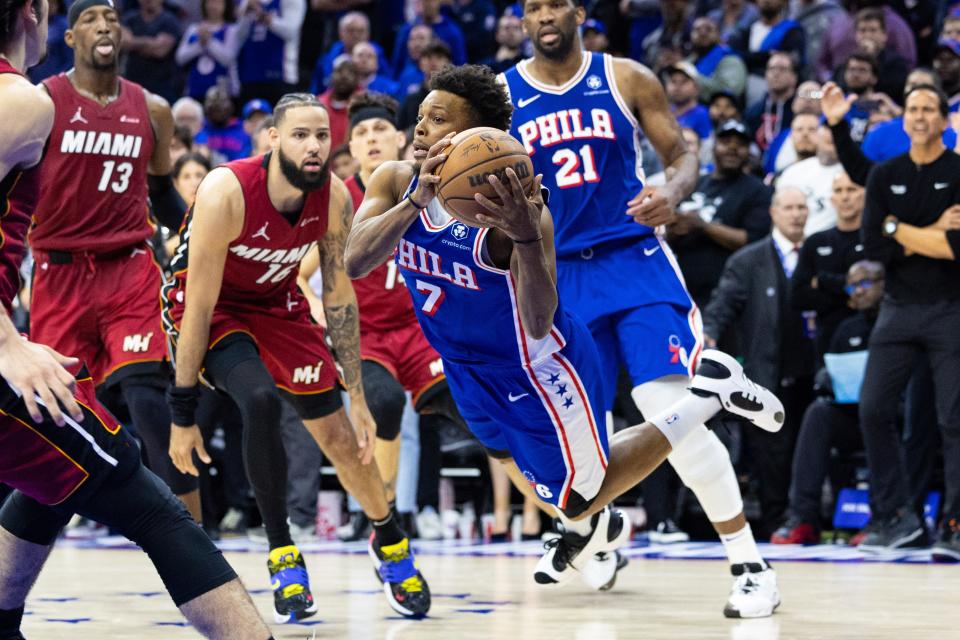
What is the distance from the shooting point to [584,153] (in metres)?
5.61

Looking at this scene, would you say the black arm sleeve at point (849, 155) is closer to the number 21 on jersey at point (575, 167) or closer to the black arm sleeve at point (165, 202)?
the number 21 on jersey at point (575, 167)

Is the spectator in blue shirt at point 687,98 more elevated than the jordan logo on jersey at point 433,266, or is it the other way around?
the spectator in blue shirt at point 687,98

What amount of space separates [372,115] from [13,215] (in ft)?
13.7

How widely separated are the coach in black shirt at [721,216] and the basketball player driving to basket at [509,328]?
4022mm

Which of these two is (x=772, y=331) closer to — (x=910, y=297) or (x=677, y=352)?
(x=910, y=297)

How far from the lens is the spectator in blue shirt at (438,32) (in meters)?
13.1

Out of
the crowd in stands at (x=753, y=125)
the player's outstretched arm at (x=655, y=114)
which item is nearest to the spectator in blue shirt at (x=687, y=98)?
the crowd in stands at (x=753, y=125)

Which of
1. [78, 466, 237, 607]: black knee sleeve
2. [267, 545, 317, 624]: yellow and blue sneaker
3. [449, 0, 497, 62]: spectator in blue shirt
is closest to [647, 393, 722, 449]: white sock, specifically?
[267, 545, 317, 624]: yellow and blue sneaker

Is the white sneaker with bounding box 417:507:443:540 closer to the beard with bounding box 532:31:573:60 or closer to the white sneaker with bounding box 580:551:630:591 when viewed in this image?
the white sneaker with bounding box 580:551:630:591

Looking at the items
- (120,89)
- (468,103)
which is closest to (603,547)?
(468,103)

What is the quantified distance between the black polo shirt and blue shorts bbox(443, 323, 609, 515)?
342 cm

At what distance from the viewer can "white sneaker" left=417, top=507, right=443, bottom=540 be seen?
8.91 meters

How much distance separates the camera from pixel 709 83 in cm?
1154

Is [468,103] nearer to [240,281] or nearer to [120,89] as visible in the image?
[240,281]
